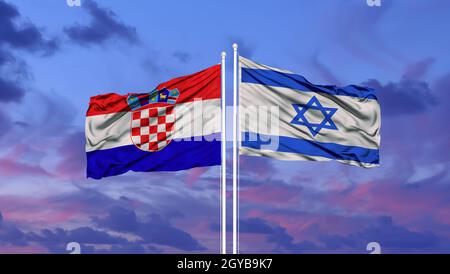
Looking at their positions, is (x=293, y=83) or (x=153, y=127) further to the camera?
(x=153, y=127)

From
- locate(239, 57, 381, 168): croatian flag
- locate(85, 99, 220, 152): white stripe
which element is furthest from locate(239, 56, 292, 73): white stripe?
locate(85, 99, 220, 152): white stripe

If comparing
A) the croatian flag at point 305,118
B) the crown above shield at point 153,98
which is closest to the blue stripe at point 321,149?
the croatian flag at point 305,118

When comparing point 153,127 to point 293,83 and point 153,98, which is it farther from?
point 293,83

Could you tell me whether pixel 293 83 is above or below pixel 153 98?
above

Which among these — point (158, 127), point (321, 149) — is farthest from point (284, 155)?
point (158, 127)

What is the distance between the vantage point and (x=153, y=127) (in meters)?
24.9

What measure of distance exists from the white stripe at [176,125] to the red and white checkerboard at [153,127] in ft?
0.64

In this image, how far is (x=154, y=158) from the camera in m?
24.6

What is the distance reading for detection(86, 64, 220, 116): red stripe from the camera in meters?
24.2

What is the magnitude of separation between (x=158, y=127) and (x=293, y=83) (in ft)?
16.3

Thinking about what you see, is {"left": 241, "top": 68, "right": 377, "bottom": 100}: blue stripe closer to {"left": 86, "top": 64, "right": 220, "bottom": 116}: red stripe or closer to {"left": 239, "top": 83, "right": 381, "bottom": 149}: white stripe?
{"left": 239, "top": 83, "right": 381, "bottom": 149}: white stripe
